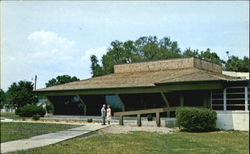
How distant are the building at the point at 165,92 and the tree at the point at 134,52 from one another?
29902mm

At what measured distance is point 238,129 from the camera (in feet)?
68.8

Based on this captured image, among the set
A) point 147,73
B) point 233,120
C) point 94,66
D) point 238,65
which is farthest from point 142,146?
point 94,66

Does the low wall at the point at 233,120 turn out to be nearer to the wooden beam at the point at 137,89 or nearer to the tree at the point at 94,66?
the wooden beam at the point at 137,89

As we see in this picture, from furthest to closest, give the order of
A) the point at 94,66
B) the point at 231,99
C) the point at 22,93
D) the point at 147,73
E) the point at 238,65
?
the point at 94,66, the point at 238,65, the point at 22,93, the point at 147,73, the point at 231,99

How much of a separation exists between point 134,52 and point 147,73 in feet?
127

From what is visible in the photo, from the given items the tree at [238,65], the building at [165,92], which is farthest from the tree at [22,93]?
the tree at [238,65]

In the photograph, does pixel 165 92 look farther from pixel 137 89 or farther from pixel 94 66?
pixel 94 66

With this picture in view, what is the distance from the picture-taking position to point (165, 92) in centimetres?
2672

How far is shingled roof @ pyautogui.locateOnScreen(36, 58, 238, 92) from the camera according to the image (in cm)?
2877

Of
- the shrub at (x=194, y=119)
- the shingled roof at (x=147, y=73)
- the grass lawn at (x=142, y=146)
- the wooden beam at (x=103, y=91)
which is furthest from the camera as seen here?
the shingled roof at (x=147, y=73)

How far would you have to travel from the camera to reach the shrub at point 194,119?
19.9 meters

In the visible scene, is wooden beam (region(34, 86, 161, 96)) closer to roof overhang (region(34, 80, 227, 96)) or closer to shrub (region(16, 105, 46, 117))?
roof overhang (region(34, 80, 227, 96))

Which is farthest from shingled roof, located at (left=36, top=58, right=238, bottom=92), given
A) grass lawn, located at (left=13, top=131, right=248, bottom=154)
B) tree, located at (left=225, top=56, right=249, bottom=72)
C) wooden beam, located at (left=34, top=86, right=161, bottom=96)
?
tree, located at (left=225, top=56, right=249, bottom=72)

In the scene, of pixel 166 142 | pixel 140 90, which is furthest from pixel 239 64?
pixel 166 142
